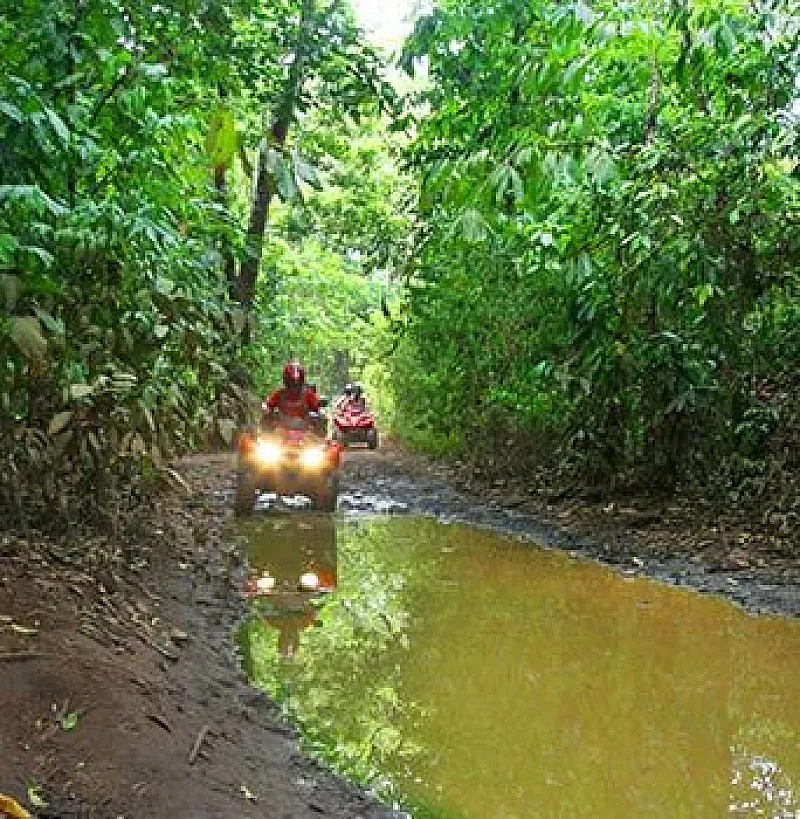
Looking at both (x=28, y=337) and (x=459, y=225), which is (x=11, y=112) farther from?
(x=459, y=225)

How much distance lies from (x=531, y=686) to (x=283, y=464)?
20.9 feet

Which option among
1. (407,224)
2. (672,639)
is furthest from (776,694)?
(407,224)

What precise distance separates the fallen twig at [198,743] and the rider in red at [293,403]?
8036 mm

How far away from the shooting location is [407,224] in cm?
2206

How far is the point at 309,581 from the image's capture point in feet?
30.6

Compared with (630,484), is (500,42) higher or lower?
higher

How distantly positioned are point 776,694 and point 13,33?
569cm

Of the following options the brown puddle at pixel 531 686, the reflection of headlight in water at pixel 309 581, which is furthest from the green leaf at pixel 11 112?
the reflection of headlight in water at pixel 309 581

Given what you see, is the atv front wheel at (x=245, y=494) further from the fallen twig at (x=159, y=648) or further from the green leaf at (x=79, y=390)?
the green leaf at (x=79, y=390)

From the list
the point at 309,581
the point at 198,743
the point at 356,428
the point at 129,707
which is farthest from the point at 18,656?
the point at 356,428

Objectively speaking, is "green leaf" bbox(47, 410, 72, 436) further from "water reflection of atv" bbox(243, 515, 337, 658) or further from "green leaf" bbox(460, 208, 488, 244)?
"green leaf" bbox(460, 208, 488, 244)

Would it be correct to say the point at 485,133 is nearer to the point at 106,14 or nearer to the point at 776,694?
the point at 106,14

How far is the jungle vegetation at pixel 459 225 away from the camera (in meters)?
4.99

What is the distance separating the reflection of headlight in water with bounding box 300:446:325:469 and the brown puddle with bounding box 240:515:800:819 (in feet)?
7.54
